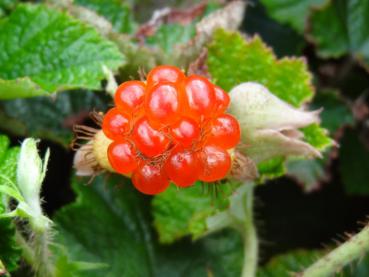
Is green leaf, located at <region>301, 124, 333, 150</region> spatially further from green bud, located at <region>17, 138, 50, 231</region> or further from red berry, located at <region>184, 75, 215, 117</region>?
green bud, located at <region>17, 138, 50, 231</region>

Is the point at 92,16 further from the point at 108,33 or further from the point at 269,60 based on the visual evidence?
the point at 269,60

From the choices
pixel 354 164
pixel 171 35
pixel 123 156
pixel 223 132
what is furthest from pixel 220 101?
pixel 354 164

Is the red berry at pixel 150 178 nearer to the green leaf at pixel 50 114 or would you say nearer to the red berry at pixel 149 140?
the red berry at pixel 149 140

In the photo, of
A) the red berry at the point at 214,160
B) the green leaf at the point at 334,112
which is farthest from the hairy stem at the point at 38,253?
the green leaf at the point at 334,112

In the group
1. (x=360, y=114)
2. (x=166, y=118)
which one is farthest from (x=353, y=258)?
(x=360, y=114)

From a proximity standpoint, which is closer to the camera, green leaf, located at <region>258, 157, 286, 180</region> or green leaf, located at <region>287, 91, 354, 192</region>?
green leaf, located at <region>258, 157, 286, 180</region>

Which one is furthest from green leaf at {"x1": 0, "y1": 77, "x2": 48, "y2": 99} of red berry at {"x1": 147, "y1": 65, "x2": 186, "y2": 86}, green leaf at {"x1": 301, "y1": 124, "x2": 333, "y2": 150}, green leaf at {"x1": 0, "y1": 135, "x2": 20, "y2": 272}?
green leaf at {"x1": 301, "y1": 124, "x2": 333, "y2": 150}
